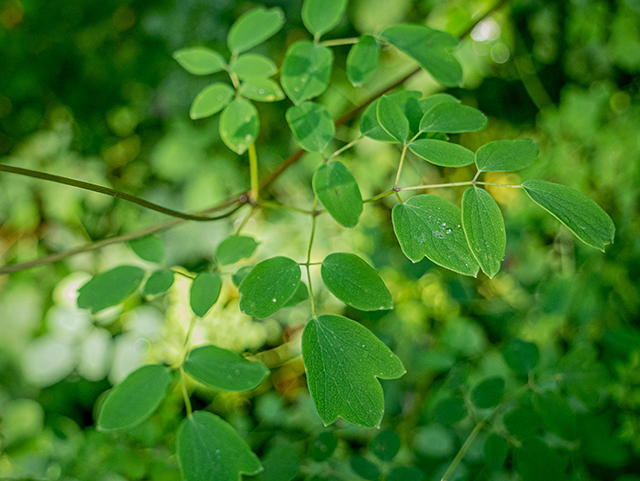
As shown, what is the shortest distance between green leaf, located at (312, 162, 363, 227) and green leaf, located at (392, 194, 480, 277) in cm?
→ 6

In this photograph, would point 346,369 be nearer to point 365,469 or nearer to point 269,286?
point 269,286

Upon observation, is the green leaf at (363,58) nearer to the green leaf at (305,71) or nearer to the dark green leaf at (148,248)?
the green leaf at (305,71)

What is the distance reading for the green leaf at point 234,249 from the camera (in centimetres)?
64

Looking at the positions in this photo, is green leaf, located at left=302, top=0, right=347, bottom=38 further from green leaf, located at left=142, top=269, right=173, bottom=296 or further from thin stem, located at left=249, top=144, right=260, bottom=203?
green leaf, located at left=142, top=269, right=173, bottom=296

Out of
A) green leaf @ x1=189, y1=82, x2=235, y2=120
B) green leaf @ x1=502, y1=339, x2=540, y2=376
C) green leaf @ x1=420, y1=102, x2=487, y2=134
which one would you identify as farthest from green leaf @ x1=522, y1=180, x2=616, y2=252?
green leaf @ x1=189, y1=82, x2=235, y2=120

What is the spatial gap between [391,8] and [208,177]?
80 cm

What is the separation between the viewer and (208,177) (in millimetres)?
1277

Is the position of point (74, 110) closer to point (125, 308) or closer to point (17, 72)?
point (17, 72)

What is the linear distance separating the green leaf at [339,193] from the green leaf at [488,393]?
1.47ft

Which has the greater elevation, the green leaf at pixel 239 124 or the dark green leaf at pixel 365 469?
the green leaf at pixel 239 124

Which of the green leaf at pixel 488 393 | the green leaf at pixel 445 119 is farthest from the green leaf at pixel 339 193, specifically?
the green leaf at pixel 488 393

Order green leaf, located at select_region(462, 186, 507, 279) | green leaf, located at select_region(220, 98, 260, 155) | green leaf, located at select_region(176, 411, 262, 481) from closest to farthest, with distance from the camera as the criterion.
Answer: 1. green leaf, located at select_region(462, 186, 507, 279)
2. green leaf, located at select_region(176, 411, 262, 481)
3. green leaf, located at select_region(220, 98, 260, 155)

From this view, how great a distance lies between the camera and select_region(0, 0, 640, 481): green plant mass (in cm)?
53

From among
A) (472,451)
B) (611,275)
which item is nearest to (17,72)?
(472,451)
